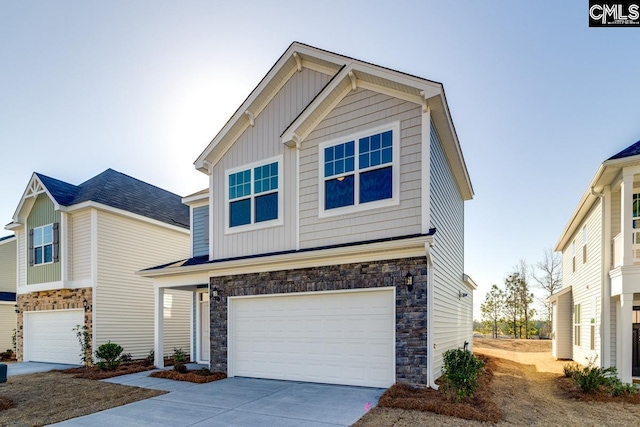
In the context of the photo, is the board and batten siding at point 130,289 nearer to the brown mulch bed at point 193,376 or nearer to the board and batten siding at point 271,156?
the brown mulch bed at point 193,376

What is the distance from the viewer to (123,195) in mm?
16609

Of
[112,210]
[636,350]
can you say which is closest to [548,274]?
[636,350]

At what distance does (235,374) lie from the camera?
34.0ft

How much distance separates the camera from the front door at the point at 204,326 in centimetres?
1296

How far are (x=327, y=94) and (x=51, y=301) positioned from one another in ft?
47.1

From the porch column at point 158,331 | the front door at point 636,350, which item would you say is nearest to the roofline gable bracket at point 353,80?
the porch column at point 158,331

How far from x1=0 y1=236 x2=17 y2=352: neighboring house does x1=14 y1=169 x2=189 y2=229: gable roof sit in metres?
5.09

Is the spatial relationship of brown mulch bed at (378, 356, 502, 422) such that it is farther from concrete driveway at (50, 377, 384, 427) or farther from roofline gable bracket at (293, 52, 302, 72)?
roofline gable bracket at (293, 52, 302, 72)

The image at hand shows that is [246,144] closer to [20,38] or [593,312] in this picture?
[20,38]

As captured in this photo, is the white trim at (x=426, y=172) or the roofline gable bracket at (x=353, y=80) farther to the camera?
the roofline gable bracket at (x=353, y=80)

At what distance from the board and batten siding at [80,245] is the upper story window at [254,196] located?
7138 millimetres

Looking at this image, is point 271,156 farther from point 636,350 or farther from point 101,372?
point 636,350

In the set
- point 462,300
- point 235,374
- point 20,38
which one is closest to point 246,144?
point 235,374

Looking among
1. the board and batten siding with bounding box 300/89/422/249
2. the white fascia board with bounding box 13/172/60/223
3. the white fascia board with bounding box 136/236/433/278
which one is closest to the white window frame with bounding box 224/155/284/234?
the board and batten siding with bounding box 300/89/422/249
